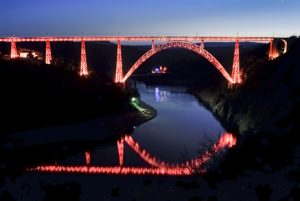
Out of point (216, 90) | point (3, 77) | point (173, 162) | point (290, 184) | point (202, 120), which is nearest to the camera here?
point (290, 184)

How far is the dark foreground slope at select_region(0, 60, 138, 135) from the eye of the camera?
48.7 m

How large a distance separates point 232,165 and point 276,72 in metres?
30.3

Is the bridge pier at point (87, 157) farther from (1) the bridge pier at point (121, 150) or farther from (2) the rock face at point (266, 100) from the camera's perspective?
(2) the rock face at point (266, 100)

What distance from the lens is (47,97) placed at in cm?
5338

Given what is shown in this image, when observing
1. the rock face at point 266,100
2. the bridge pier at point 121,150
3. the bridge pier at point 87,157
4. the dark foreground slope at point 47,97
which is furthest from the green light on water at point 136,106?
the bridge pier at point 87,157

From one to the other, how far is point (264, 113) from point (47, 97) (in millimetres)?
25378

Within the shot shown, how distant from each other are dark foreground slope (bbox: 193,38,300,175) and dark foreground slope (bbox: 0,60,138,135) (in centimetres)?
1589

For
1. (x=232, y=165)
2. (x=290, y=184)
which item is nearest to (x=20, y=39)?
(x=232, y=165)

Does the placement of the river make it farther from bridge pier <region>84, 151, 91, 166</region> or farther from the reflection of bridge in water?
the reflection of bridge in water

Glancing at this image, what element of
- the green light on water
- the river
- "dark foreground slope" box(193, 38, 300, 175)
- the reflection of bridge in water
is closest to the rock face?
"dark foreground slope" box(193, 38, 300, 175)

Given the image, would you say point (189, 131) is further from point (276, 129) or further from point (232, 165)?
point (232, 165)

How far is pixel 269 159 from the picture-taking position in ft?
79.3

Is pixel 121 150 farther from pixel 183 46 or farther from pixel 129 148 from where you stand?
pixel 183 46

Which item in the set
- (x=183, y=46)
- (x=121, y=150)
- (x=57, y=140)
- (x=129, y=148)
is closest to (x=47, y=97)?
(x=57, y=140)
